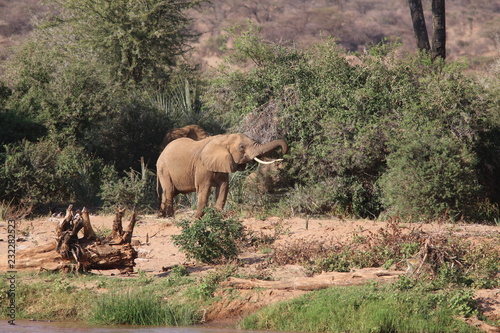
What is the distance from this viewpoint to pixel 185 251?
1113cm

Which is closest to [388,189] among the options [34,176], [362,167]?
[362,167]

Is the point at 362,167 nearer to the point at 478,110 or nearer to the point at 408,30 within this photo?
the point at 478,110

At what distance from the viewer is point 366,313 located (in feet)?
28.2

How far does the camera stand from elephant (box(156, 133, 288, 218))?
14.0 meters

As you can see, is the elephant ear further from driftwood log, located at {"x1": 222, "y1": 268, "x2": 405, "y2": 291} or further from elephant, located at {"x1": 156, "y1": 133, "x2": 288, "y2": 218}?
driftwood log, located at {"x1": 222, "y1": 268, "x2": 405, "y2": 291}

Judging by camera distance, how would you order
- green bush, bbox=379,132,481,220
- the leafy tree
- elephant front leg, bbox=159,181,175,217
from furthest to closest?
the leafy tree < elephant front leg, bbox=159,181,175,217 < green bush, bbox=379,132,481,220

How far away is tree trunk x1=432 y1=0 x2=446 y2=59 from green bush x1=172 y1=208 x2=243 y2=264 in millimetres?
10142

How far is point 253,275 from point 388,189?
17.4 ft

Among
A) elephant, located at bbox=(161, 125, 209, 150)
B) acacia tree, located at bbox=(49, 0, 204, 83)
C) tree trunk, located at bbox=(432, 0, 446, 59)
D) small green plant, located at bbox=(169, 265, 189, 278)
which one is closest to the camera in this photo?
small green plant, located at bbox=(169, 265, 189, 278)

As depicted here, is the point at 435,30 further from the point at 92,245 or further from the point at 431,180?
the point at 92,245

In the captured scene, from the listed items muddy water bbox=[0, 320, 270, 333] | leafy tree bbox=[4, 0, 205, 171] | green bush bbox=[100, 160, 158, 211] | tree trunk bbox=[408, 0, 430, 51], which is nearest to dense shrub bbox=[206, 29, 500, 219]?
tree trunk bbox=[408, 0, 430, 51]

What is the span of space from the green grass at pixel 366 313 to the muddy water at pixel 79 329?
58 cm

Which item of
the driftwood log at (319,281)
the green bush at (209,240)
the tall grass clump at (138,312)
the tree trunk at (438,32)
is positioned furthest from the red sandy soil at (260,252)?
the tree trunk at (438,32)

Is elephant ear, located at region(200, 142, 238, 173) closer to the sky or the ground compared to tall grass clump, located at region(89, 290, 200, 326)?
closer to the sky
